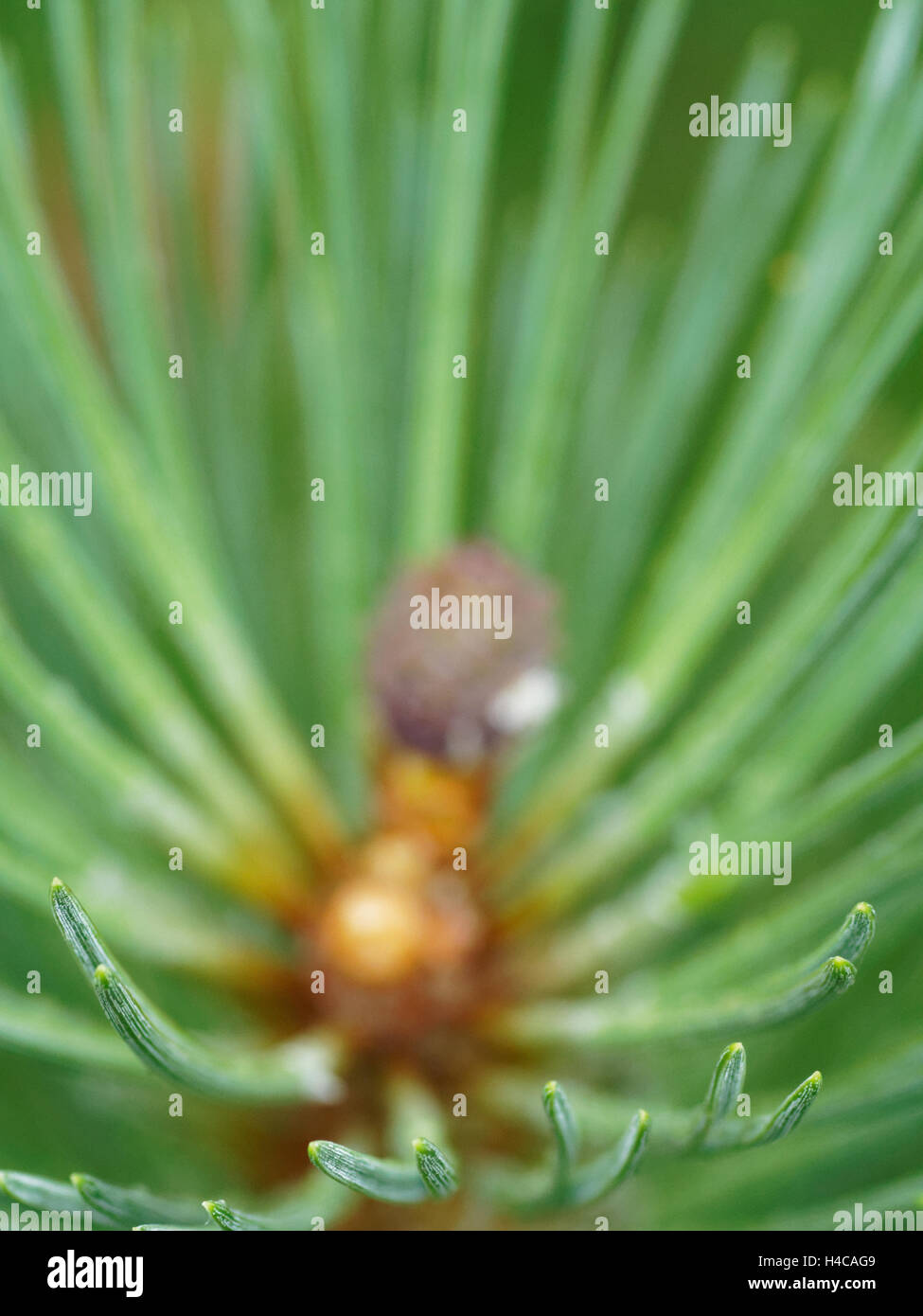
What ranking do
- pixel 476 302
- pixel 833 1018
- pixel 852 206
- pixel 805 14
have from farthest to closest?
pixel 805 14, pixel 476 302, pixel 833 1018, pixel 852 206

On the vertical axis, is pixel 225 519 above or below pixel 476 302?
below

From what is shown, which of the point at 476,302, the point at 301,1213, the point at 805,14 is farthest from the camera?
the point at 805,14

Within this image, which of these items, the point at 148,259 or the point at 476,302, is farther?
the point at 476,302

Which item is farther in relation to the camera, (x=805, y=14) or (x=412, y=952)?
(x=805, y=14)

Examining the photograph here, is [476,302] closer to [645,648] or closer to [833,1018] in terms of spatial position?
[645,648]

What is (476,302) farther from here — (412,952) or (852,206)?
(412,952)

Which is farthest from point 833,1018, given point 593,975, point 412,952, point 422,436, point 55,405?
point 55,405

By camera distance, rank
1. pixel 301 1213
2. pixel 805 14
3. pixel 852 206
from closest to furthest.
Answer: pixel 301 1213 < pixel 852 206 < pixel 805 14

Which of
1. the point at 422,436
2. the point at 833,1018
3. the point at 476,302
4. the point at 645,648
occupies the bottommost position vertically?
the point at 833,1018

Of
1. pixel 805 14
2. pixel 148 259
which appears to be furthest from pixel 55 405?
pixel 805 14
